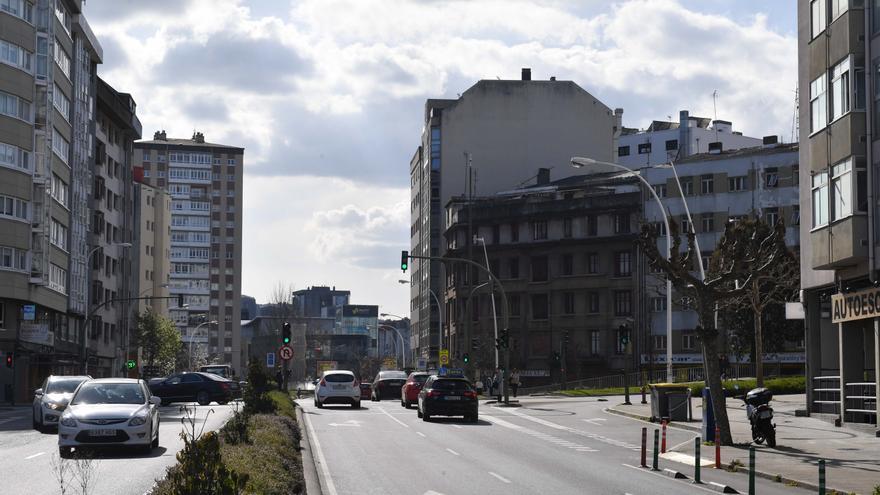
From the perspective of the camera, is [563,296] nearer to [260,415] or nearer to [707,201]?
[707,201]

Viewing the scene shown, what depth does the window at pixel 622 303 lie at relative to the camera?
88.8 meters

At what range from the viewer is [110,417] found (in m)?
22.9

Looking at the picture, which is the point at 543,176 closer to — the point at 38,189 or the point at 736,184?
the point at 736,184

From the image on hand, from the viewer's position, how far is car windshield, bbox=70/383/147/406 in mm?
23984

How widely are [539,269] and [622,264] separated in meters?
7.14

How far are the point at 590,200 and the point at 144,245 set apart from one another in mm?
62784

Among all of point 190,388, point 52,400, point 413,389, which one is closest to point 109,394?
point 52,400

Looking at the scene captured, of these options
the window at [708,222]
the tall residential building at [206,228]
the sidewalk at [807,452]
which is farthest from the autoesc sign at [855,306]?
the tall residential building at [206,228]

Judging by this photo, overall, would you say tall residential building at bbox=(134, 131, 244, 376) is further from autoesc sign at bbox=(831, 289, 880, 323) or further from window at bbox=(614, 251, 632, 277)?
autoesc sign at bbox=(831, 289, 880, 323)

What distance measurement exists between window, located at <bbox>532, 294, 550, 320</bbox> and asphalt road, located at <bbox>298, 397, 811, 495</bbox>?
50.0 metres

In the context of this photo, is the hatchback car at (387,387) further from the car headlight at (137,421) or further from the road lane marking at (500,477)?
the road lane marking at (500,477)

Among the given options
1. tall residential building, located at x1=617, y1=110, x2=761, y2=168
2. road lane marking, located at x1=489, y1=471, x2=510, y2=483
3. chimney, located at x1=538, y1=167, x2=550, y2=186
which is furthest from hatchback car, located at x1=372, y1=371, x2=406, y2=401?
tall residential building, located at x1=617, y1=110, x2=761, y2=168

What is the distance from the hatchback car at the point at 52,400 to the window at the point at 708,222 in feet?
186

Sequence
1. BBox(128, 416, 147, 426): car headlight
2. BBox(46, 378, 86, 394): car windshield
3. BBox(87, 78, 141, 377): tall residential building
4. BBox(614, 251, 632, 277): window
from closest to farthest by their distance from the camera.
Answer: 1. BBox(128, 416, 147, 426): car headlight
2. BBox(46, 378, 86, 394): car windshield
3. BBox(614, 251, 632, 277): window
4. BBox(87, 78, 141, 377): tall residential building
